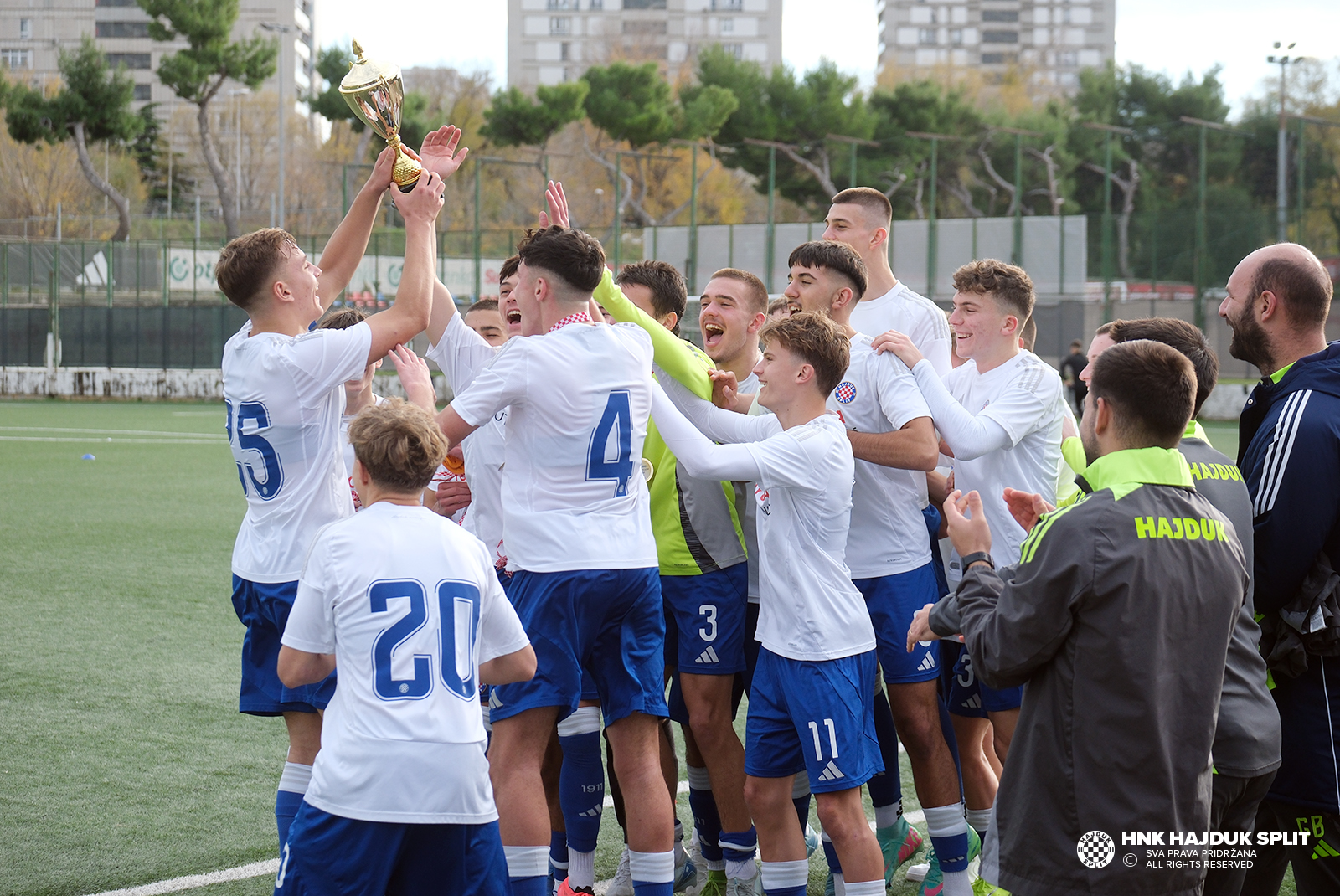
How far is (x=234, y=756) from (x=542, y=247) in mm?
3293

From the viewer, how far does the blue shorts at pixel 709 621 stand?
4.50 meters

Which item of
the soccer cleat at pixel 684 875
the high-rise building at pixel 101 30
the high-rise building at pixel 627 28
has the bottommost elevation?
the soccer cleat at pixel 684 875

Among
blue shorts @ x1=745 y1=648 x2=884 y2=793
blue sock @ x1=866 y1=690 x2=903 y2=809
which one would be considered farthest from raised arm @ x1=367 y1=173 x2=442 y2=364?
blue sock @ x1=866 y1=690 x2=903 y2=809

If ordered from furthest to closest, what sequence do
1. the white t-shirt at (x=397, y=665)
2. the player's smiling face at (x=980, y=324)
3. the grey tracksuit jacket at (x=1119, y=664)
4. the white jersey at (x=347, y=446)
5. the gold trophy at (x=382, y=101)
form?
the player's smiling face at (x=980, y=324) < the white jersey at (x=347, y=446) < the gold trophy at (x=382, y=101) < the white t-shirt at (x=397, y=665) < the grey tracksuit jacket at (x=1119, y=664)

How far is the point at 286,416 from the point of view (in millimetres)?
3871

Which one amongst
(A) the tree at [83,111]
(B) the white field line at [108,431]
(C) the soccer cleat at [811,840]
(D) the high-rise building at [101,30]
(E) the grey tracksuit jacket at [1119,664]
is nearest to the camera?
(E) the grey tracksuit jacket at [1119,664]

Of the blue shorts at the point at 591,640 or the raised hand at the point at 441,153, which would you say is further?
the raised hand at the point at 441,153

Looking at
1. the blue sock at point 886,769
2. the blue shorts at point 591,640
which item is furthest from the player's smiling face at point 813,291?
the blue sock at point 886,769

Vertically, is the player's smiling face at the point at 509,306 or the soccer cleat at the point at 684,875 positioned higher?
the player's smiling face at the point at 509,306

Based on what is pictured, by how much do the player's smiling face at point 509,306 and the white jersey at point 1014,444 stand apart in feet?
6.25

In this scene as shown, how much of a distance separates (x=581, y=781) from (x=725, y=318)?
195 centimetres

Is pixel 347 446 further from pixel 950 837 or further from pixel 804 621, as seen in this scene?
pixel 950 837

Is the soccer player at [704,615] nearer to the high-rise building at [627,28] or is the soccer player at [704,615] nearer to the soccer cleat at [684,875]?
the soccer cleat at [684,875]

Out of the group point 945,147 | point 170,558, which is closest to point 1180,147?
point 945,147
